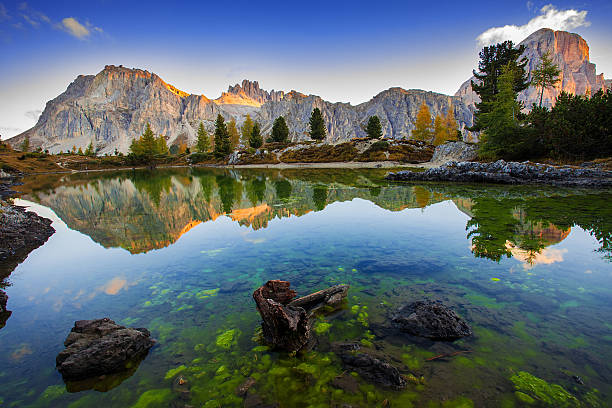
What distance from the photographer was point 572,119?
1261 inches

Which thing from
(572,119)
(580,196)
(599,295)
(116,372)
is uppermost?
(572,119)

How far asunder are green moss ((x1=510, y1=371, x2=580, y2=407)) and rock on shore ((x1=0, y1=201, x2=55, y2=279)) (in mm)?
14700

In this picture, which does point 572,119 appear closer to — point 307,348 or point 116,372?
point 307,348

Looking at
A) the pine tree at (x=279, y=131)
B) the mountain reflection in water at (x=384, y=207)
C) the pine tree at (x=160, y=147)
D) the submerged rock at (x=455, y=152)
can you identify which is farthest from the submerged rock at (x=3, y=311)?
the pine tree at (x=160, y=147)

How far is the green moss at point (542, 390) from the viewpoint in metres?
3.62

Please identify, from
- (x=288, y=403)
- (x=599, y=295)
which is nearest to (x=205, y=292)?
(x=288, y=403)

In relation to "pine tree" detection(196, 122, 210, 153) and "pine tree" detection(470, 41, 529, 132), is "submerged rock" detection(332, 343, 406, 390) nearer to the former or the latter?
"pine tree" detection(470, 41, 529, 132)

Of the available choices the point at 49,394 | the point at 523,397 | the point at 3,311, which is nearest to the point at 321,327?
the point at 523,397

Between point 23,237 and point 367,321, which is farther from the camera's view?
point 23,237

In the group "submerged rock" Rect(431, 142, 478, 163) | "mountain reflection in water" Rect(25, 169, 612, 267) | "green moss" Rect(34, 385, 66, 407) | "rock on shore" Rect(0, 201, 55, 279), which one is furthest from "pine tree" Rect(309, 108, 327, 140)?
"green moss" Rect(34, 385, 66, 407)

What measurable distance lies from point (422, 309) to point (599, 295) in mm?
5151

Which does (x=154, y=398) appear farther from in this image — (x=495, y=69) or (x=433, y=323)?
(x=495, y=69)

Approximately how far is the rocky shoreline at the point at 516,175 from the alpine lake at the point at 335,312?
45.0 ft

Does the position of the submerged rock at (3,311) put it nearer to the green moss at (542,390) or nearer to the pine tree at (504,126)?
the green moss at (542,390)
